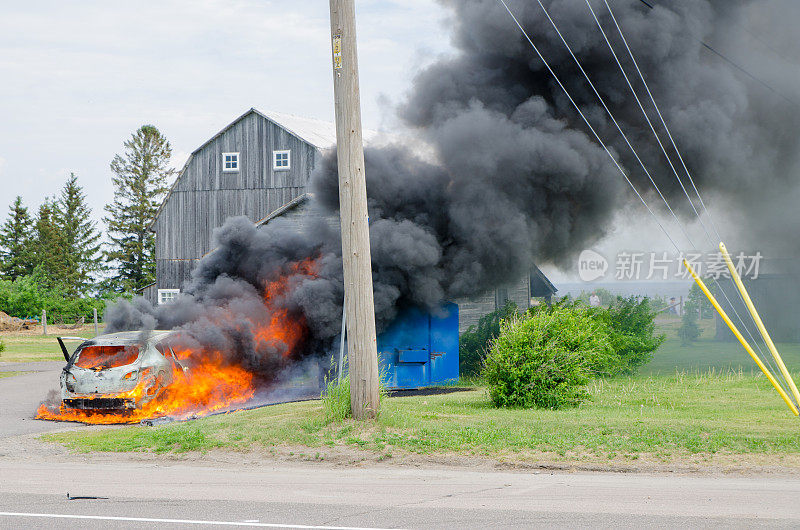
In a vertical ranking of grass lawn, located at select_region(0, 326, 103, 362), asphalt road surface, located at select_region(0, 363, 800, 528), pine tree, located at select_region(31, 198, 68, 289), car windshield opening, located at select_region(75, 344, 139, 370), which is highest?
pine tree, located at select_region(31, 198, 68, 289)

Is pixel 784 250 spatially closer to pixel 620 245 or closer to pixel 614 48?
pixel 620 245

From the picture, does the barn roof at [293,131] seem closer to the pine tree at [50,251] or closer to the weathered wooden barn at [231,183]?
the weathered wooden barn at [231,183]

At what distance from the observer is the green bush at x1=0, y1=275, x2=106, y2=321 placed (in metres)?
46.4

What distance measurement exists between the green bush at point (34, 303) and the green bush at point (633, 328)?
1366 inches

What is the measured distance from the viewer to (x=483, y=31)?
785 inches

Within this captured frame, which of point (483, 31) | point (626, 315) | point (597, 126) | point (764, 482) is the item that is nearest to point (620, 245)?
point (626, 315)

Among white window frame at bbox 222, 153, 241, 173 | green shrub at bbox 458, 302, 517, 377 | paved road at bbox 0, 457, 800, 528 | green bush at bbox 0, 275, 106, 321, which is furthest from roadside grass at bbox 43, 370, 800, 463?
green bush at bbox 0, 275, 106, 321

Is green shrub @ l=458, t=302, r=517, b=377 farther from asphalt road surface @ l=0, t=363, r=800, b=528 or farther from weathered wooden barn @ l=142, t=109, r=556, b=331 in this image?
weathered wooden barn @ l=142, t=109, r=556, b=331

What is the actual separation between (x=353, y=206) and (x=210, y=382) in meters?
6.09

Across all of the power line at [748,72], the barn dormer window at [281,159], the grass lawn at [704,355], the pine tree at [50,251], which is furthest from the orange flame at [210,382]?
the pine tree at [50,251]

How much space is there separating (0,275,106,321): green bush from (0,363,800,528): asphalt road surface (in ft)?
133

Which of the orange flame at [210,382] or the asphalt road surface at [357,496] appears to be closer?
the asphalt road surface at [357,496]

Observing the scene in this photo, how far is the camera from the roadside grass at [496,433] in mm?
9320

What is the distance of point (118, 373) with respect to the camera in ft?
42.3
